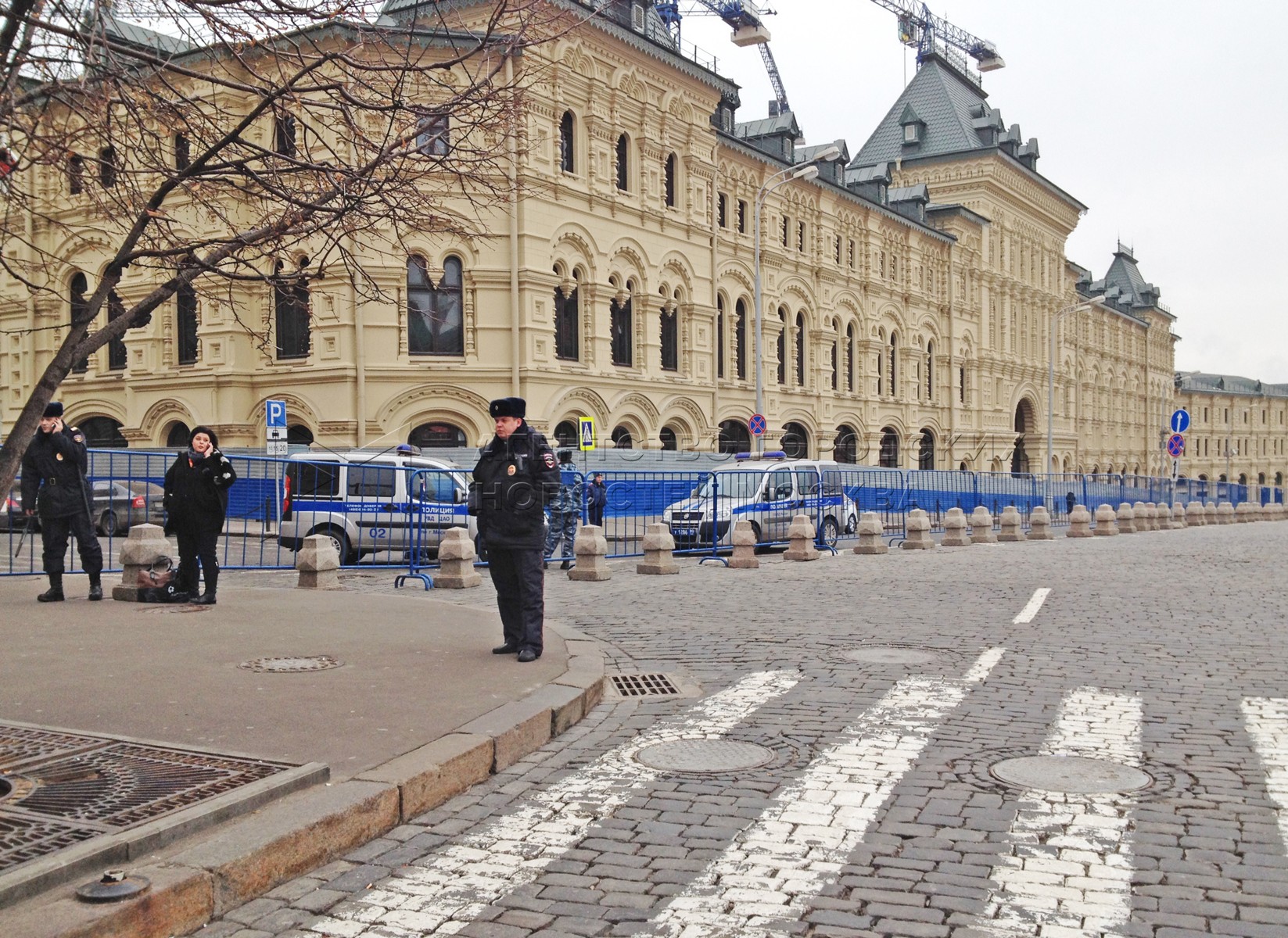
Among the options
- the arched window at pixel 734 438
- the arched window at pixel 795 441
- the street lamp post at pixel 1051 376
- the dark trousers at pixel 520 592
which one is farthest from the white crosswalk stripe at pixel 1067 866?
the street lamp post at pixel 1051 376

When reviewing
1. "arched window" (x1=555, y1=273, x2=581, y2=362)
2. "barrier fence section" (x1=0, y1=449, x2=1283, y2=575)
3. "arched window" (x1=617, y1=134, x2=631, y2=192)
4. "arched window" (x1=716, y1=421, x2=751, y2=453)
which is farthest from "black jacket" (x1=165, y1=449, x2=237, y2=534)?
"arched window" (x1=716, y1=421, x2=751, y2=453)

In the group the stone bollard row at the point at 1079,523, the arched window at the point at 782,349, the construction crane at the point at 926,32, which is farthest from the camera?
the construction crane at the point at 926,32

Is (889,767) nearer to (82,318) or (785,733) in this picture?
(785,733)

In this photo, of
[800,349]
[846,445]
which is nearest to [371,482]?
[800,349]

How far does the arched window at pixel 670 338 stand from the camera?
3766cm

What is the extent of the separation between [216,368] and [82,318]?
91.6 ft

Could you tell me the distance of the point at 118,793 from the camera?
5.00 metres

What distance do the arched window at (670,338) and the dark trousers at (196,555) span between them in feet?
87.4

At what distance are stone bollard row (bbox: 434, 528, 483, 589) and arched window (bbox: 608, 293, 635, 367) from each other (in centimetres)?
2031

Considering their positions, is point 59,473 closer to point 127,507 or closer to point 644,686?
point 644,686

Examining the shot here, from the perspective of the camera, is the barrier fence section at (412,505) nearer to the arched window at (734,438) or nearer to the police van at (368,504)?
the police van at (368,504)

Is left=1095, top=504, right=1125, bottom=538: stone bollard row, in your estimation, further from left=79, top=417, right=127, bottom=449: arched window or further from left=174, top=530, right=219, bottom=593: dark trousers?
left=79, top=417, right=127, bottom=449: arched window

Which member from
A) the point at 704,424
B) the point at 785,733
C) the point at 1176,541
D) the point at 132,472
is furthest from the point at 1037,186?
the point at 785,733

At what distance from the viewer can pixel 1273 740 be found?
6766mm
